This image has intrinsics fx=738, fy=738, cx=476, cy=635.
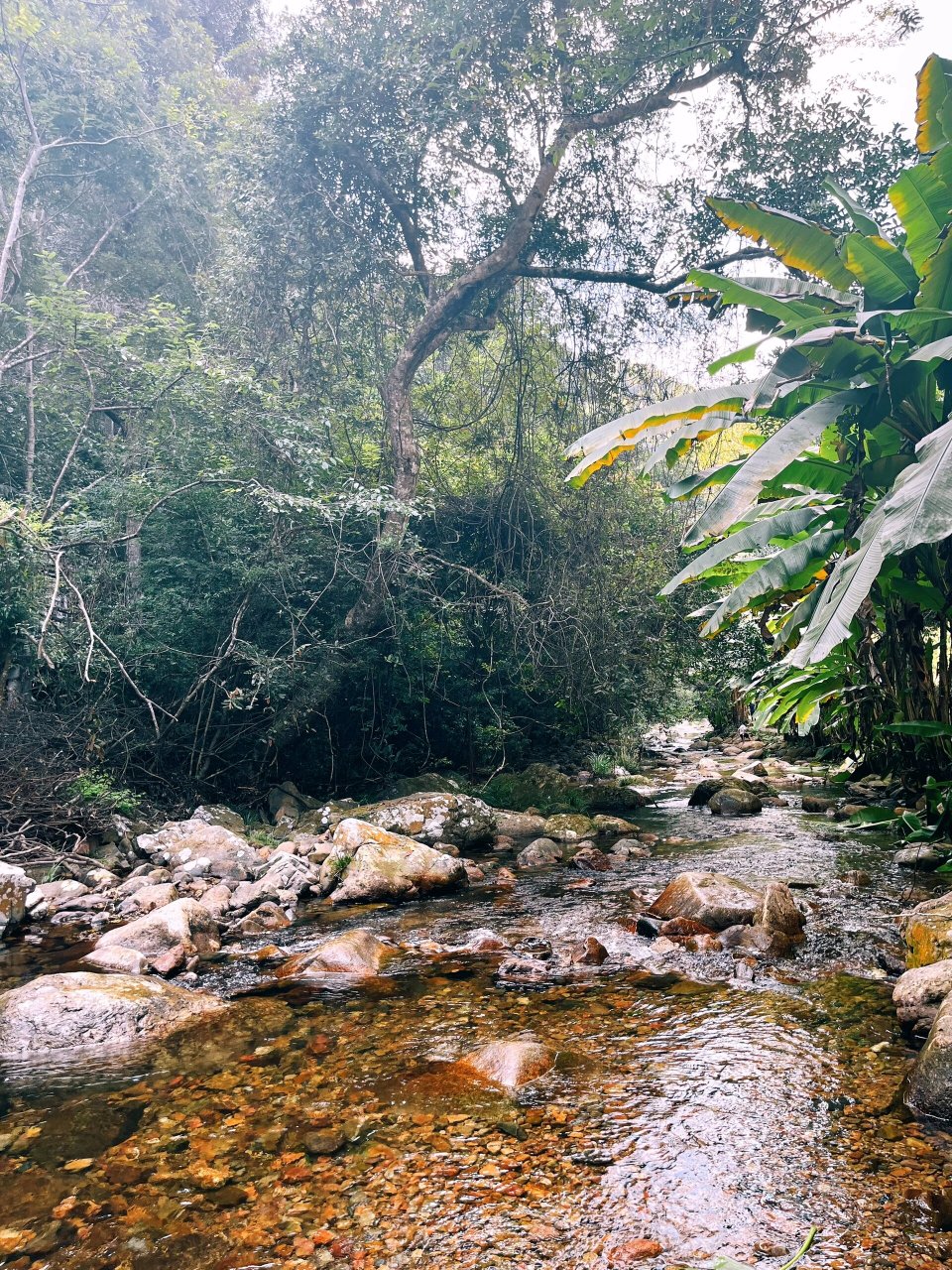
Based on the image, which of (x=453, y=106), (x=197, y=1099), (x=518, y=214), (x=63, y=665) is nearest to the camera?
(x=197, y=1099)

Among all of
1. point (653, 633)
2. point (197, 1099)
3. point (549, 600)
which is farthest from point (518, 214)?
point (197, 1099)

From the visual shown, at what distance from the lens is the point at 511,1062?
2896 mm

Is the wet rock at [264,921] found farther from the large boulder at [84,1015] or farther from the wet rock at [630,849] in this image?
the wet rock at [630,849]

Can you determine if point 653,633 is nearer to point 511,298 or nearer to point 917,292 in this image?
point 511,298

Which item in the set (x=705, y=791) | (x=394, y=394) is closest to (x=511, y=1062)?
(x=705, y=791)

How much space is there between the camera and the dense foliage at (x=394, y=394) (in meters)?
8.73

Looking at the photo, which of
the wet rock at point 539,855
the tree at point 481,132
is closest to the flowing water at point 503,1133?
the wet rock at point 539,855

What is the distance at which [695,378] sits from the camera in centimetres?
1065

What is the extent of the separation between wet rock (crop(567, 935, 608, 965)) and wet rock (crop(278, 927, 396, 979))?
3.63 feet

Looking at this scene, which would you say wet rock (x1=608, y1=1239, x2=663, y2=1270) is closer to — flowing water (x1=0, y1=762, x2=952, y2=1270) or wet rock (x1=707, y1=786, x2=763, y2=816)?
flowing water (x1=0, y1=762, x2=952, y2=1270)

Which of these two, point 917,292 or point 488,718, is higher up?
point 917,292

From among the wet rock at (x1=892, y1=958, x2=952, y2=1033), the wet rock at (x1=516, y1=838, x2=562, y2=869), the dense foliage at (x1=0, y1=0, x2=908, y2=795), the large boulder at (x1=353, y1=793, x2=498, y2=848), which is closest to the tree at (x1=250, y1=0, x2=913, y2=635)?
the dense foliage at (x1=0, y1=0, x2=908, y2=795)

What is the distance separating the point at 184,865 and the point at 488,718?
5.15 m

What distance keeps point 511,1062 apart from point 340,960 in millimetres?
1602
